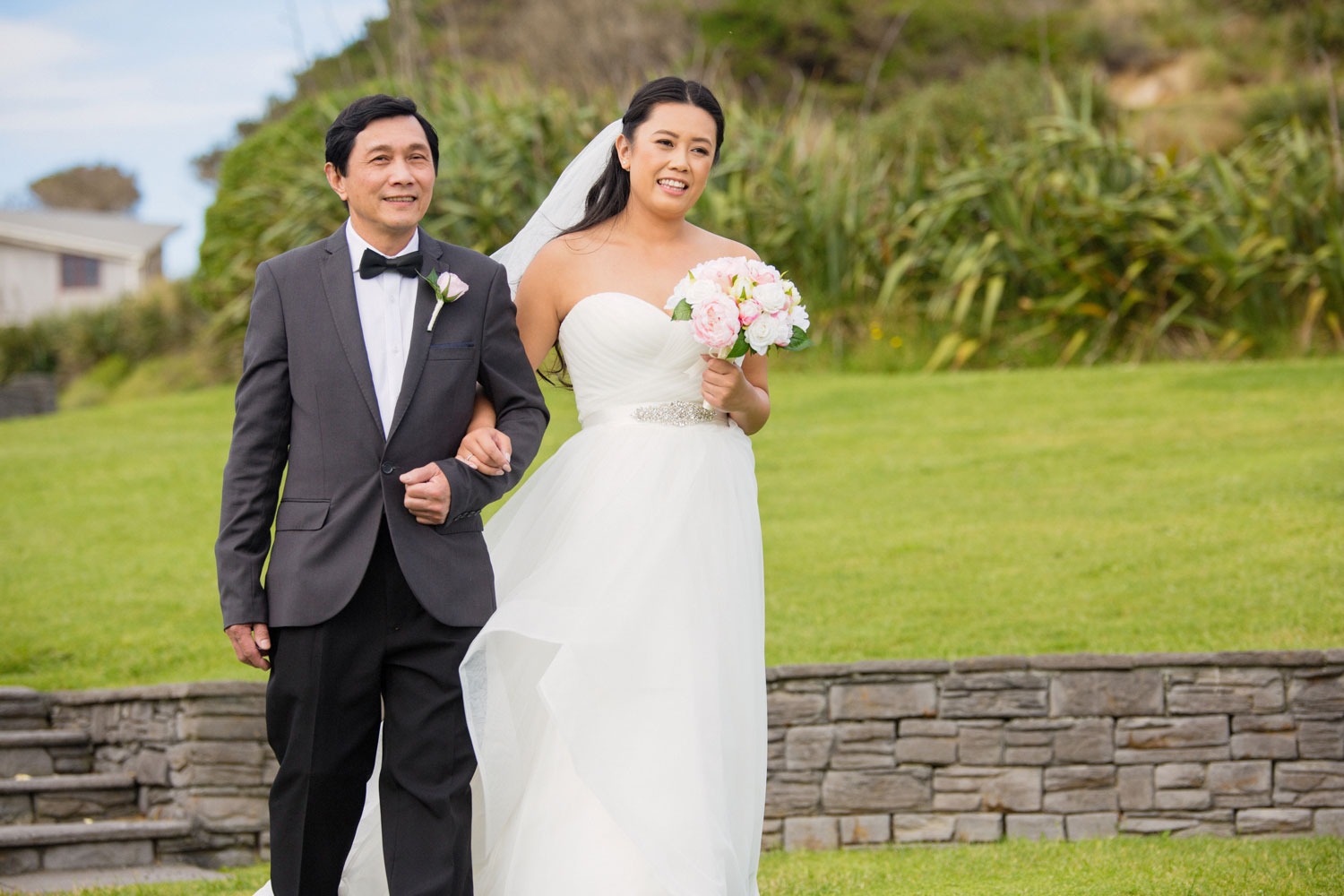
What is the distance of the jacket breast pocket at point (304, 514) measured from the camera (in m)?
3.02

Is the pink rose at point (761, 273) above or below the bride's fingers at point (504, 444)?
above

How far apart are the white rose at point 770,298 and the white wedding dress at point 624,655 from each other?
320 mm

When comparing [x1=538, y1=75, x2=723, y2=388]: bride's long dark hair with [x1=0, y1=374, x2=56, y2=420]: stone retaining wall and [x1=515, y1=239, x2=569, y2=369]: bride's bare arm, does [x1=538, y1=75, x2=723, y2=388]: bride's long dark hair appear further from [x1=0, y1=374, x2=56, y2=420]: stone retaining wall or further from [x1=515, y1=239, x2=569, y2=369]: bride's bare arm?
[x1=0, y1=374, x2=56, y2=420]: stone retaining wall

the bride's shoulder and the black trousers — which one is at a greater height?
the bride's shoulder

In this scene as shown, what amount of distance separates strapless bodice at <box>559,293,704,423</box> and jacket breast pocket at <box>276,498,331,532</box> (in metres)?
0.86

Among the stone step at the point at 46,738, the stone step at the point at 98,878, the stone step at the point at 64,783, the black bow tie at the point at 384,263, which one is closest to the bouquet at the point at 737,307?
the black bow tie at the point at 384,263

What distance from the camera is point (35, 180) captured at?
53656 mm

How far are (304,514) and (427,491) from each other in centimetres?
30

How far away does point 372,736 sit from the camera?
124 inches

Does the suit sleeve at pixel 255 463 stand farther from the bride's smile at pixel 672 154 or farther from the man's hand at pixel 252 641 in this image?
the bride's smile at pixel 672 154

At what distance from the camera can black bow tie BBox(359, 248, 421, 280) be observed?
3121 millimetres

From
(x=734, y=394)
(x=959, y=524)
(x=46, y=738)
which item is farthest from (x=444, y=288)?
(x=959, y=524)

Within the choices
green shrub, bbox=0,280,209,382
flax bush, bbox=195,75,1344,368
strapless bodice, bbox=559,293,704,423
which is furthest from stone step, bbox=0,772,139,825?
green shrub, bbox=0,280,209,382

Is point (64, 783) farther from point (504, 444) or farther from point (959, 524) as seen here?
point (959, 524)
